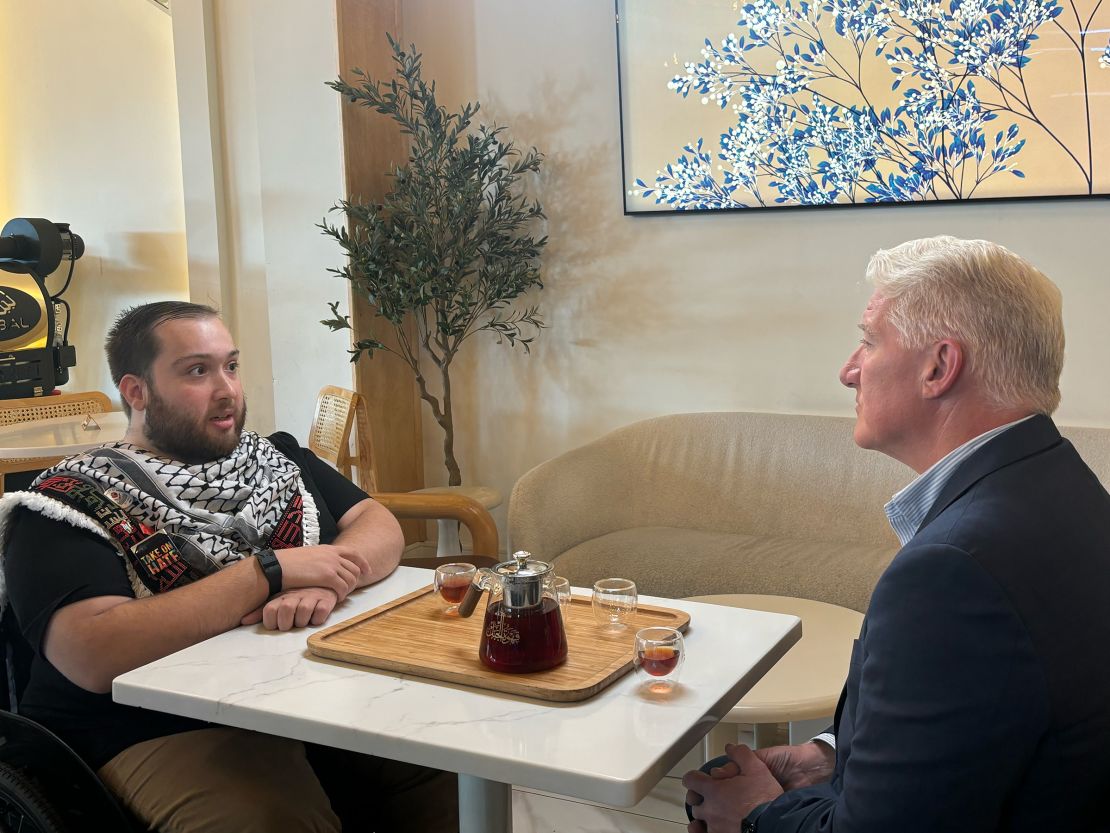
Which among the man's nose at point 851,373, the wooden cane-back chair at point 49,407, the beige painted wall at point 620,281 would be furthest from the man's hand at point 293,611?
the wooden cane-back chair at point 49,407

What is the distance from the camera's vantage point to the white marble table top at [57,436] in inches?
146

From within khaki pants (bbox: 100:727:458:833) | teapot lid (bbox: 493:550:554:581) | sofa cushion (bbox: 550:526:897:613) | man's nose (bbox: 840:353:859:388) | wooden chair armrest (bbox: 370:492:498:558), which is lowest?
sofa cushion (bbox: 550:526:897:613)

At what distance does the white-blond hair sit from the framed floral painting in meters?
2.40

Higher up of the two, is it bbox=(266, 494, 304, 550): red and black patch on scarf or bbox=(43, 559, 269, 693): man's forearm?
bbox=(266, 494, 304, 550): red and black patch on scarf

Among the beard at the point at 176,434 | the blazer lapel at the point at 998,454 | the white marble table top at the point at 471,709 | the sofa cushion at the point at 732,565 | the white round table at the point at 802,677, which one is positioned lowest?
the sofa cushion at the point at 732,565

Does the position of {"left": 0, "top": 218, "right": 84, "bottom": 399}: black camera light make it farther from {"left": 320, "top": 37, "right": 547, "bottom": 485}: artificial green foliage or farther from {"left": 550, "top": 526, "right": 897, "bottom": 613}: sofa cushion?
{"left": 550, "top": 526, "right": 897, "bottom": 613}: sofa cushion

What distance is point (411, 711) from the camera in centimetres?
153

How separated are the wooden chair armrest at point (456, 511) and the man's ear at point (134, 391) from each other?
3.67 ft

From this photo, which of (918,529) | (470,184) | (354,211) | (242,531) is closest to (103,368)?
(354,211)

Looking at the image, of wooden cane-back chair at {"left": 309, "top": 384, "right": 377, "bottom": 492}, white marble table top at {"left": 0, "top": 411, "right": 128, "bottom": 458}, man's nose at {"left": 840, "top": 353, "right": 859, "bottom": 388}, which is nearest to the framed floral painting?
wooden cane-back chair at {"left": 309, "top": 384, "right": 377, "bottom": 492}

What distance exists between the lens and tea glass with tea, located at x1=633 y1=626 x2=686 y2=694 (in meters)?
1.56

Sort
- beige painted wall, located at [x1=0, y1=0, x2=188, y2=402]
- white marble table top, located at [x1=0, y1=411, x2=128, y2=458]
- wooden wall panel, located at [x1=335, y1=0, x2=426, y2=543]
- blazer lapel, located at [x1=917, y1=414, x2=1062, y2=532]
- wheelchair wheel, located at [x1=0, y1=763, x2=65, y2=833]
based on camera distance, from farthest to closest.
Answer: beige painted wall, located at [x1=0, y1=0, x2=188, y2=402] → wooden wall panel, located at [x1=335, y1=0, x2=426, y2=543] → white marble table top, located at [x1=0, y1=411, x2=128, y2=458] → wheelchair wheel, located at [x1=0, y1=763, x2=65, y2=833] → blazer lapel, located at [x1=917, y1=414, x2=1062, y2=532]

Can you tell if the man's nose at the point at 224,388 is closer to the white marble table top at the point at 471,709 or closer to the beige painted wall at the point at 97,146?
the white marble table top at the point at 471,709

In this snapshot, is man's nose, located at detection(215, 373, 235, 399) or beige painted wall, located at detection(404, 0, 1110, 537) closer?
man's nose, located at detection(215, 373, 235, 399)
